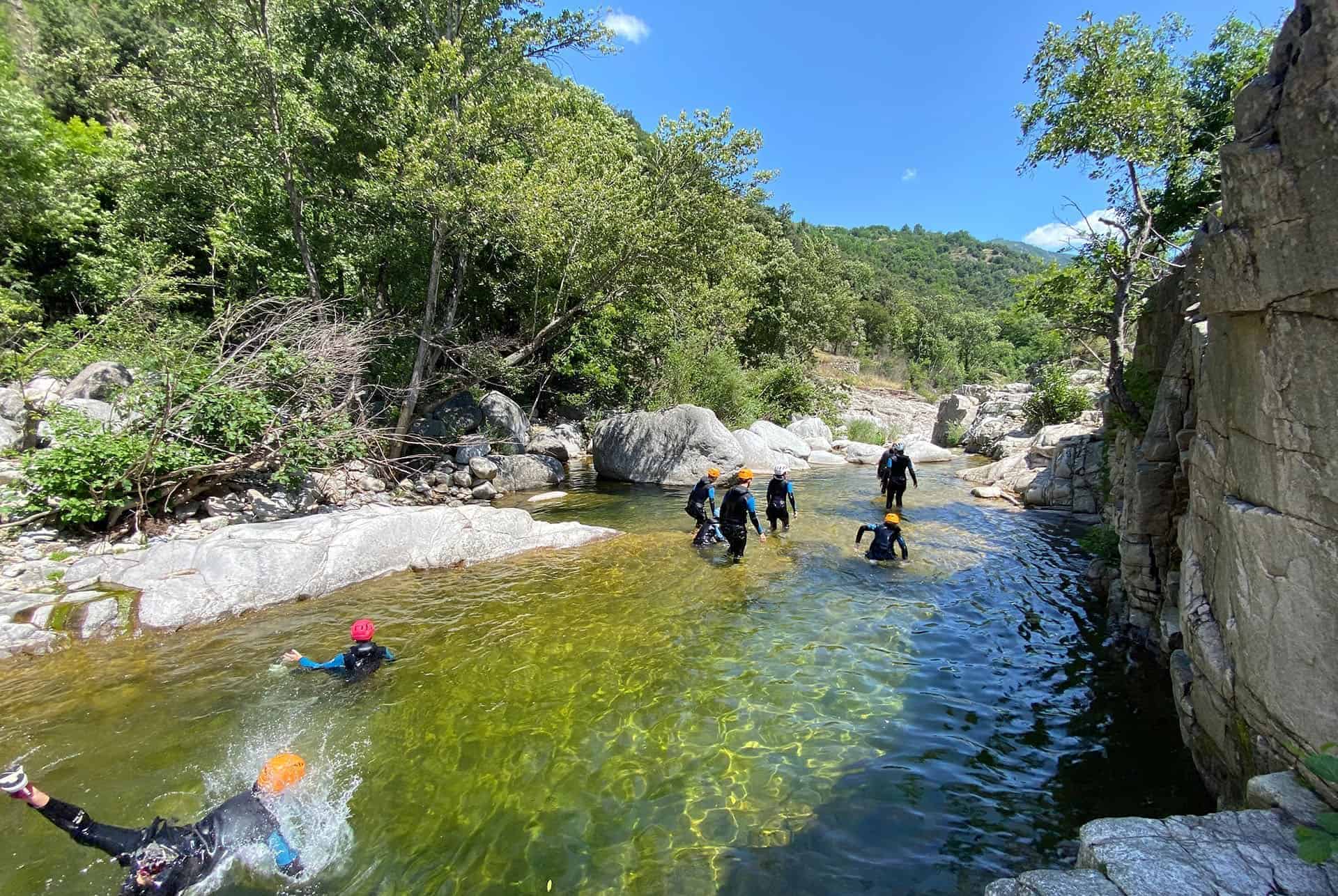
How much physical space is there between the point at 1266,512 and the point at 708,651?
5467 mm

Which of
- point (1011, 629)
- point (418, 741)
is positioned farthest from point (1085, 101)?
point (418, 741)

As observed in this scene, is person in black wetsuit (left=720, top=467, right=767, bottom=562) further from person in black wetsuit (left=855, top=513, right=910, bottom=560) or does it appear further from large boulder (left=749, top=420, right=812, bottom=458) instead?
large boulder (left=749, top=420, right=812, bottom=458)

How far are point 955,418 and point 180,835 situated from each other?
33.1m

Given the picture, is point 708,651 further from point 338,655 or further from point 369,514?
point 369,514

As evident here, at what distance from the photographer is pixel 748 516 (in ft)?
39.0

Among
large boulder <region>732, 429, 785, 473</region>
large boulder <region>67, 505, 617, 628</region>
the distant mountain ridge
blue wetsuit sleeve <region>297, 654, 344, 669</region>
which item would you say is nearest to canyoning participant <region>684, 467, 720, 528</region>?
large boulder <region>67, 505, 617, 628</region>

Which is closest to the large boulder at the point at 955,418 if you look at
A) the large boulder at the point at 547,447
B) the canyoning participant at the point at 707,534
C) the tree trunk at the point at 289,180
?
the large boulder at the point at 547,447

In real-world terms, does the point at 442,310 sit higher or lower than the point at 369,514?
higher

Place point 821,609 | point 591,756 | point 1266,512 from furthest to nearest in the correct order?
point 821,609, point 591,756, point 1266,512

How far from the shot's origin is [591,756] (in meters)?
5.41

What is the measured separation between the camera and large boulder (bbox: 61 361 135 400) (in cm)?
1288

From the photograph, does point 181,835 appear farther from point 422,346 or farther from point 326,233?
point 326,233

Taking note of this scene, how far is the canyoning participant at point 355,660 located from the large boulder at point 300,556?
104 inches

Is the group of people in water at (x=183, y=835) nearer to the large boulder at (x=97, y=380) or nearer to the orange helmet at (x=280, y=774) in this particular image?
the orange helmet at (x=280, y=774)
